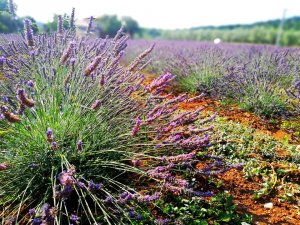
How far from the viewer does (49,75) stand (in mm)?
2115

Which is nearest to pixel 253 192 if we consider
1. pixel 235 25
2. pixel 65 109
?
pixel 65 109

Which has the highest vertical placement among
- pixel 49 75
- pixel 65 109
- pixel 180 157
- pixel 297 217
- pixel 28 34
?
pixel 28 34

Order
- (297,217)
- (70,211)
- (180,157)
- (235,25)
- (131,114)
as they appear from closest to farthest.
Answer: (180,157), (70,211), (297,217), (131,114), (235,25)

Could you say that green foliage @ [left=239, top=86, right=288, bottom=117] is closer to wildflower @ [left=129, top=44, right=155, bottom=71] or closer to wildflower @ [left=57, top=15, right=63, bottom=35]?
wildflower @ [left=129, top=44, right=155, bottom=71]

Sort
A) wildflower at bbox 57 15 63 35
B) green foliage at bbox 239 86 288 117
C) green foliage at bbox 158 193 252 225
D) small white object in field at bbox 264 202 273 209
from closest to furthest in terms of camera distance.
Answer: green foliage at bbox 158 193 252 225
small white object in field at bbox 264 202 273 209
wildflower at bbox 57 15 63 35
green foliage at bbox 239 86 288 117

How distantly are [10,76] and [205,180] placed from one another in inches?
63.3

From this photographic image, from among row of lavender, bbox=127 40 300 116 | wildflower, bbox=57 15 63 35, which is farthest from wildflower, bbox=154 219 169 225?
row of lavender, bbox=127 40 300 116

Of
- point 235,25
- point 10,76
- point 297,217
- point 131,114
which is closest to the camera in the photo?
point 297,217

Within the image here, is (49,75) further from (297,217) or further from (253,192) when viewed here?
(297,217)

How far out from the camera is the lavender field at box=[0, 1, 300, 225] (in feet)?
5.65

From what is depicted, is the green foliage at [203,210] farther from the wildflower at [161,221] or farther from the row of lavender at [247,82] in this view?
the row of lavender at [247,82]

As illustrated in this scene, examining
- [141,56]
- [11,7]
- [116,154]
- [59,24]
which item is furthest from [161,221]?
[11,7]

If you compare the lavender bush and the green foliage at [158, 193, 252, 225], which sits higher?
the lavender bush

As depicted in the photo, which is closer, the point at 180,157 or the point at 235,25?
the point at 180,157
